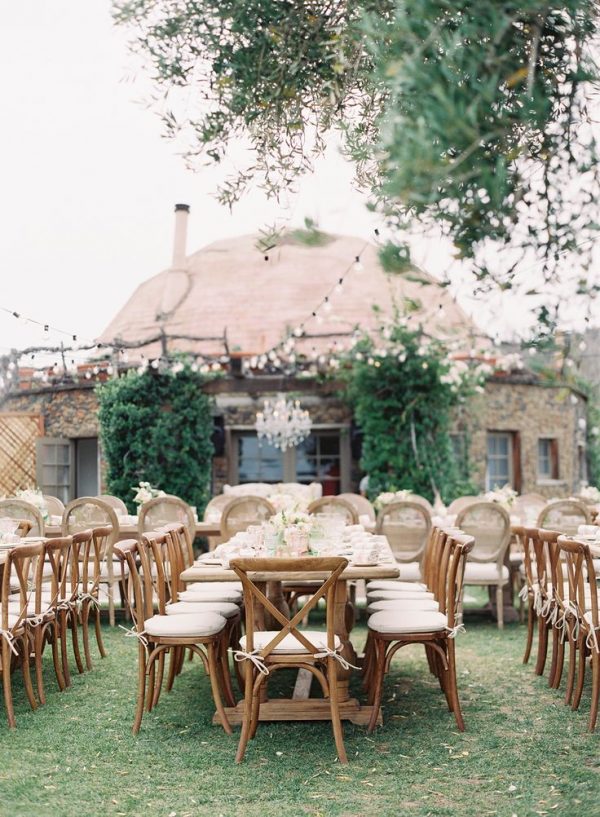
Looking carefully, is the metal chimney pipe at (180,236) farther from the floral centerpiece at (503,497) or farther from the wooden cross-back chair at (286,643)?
the wooden cross-back chair at (286,643)

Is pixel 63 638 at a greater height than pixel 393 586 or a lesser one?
lesser

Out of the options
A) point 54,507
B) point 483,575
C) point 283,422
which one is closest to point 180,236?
point 283,422

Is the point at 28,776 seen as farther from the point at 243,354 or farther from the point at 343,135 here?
the point at 243,354

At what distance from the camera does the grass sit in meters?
3.33

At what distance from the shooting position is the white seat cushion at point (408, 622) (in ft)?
13.9

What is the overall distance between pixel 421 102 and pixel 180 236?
1507 centimetres

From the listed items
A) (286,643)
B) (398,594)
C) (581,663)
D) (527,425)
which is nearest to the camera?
(286,643)

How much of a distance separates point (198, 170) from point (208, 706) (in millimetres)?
2788

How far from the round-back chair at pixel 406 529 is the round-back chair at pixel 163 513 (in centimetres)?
161

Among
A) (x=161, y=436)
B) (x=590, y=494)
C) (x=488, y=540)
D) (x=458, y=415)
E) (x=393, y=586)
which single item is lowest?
(x=393, y=586)

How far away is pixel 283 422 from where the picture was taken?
38.6 ft

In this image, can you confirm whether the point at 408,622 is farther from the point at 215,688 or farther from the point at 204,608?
the point at 204,608

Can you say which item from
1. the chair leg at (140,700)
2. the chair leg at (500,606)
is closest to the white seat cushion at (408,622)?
the chair leg at (140,700)

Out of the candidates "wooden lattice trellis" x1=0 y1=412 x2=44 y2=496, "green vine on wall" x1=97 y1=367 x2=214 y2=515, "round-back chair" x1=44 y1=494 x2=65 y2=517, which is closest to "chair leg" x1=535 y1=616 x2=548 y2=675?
"round-back chair" x1=44 y1=494 x2=65 y2=517
